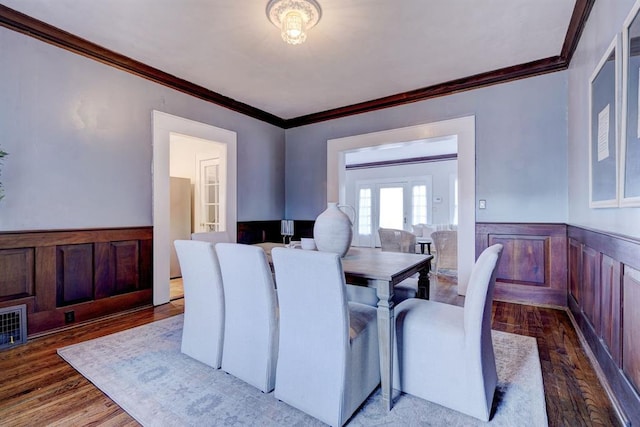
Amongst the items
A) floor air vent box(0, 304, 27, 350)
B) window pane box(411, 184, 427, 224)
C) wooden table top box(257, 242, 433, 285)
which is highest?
window pane box(411, 184, 427, 224)

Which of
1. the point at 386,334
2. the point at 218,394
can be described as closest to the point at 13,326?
the point at 218,394

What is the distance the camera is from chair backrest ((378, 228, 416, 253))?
486cm

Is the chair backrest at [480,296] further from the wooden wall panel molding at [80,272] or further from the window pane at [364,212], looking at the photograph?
the window pane at [364,212]

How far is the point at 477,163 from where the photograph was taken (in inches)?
139

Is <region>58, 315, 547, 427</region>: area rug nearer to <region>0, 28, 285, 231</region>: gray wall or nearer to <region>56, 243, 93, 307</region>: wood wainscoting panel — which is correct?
<region>56, 243, 93, 307</region>: wood wainscoting panel

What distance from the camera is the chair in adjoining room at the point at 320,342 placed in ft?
4.63

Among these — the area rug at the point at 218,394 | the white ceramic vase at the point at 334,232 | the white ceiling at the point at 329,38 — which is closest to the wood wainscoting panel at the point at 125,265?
the area rug at the point at 218,394

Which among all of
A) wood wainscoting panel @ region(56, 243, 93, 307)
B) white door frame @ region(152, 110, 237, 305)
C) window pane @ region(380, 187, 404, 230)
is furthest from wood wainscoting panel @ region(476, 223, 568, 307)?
window pane @ region(380, 187, 404, 230)

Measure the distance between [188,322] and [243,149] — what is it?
2.83 metres

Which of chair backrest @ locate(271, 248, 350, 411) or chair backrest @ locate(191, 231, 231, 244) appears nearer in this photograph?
chair backrest @ locate(271, 248, 350, 411)

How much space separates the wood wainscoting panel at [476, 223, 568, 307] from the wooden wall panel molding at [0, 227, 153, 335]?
3766mm

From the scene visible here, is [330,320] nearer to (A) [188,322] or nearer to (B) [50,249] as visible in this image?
(A) [188,322]

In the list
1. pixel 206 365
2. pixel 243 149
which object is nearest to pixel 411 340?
pixel 206 365

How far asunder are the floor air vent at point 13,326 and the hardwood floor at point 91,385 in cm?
9
